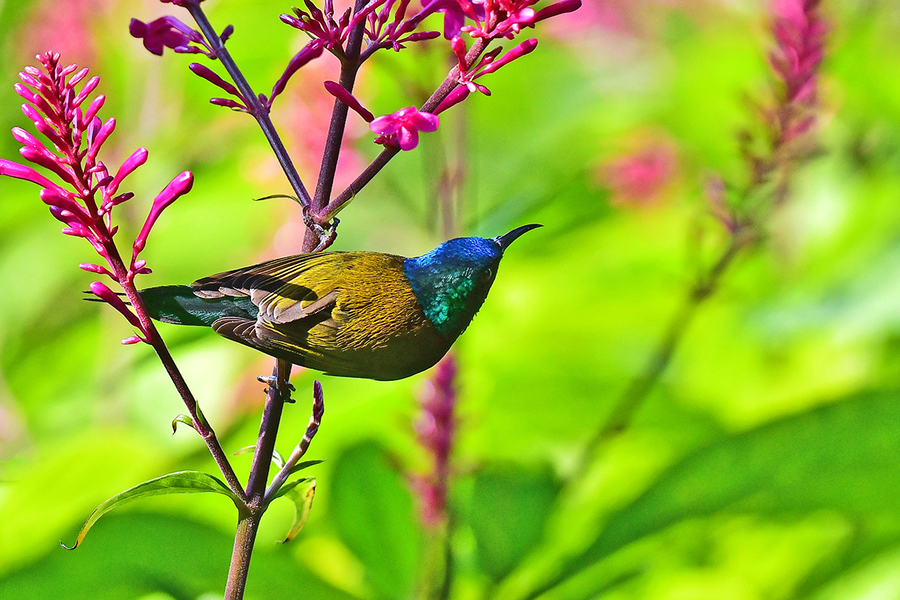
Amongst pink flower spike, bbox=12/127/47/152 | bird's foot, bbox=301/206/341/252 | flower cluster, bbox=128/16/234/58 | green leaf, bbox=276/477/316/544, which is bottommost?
green leaf, bbox=276/477/316/544

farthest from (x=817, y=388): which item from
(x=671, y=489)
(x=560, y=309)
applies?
(x=671, y=489)

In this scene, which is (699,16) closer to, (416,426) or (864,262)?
(864,262)

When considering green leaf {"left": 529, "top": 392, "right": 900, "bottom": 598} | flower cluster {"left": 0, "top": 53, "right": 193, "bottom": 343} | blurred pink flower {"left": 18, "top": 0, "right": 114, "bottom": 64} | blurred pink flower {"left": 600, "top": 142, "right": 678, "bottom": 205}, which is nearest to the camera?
flower cluster {"left": 0, "top": 53, "right": 193, "bottom": 343}

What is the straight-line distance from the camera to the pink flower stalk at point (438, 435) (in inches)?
26.9

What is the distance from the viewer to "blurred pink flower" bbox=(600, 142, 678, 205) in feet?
5.11

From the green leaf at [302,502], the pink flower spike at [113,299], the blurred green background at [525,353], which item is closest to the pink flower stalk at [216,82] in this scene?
the pink flower spike at [113,299]

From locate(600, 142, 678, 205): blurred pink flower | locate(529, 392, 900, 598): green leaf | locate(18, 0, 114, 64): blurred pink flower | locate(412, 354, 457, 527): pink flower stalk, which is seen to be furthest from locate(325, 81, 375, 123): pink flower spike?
locate(600, 142, 678, 205): blurred pink flower

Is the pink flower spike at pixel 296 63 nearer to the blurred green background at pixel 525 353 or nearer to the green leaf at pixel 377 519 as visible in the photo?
the blurred green background at pixel 525 353

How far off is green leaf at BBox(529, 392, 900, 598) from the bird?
41 cm

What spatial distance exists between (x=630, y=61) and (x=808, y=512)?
74.1 inches

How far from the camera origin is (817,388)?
50.7 inches

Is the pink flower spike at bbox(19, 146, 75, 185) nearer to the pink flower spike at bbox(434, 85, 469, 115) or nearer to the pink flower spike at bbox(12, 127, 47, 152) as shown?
the pink flower spike at bbox(12, 127, 47, 152)

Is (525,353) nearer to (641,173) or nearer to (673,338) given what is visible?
(673,338)

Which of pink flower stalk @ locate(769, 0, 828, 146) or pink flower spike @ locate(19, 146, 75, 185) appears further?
pink flower stalk @ locate(769, 0, 828, 146)
